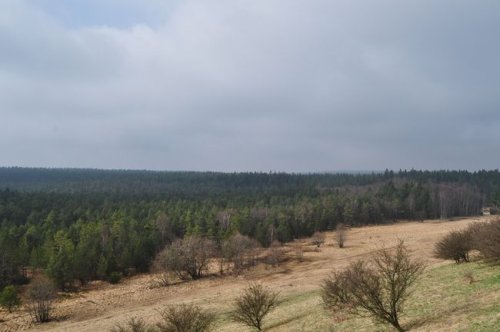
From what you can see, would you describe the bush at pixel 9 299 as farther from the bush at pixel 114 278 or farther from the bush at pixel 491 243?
the bush at pixel 491 243

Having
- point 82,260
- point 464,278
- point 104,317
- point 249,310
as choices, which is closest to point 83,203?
point 82,260

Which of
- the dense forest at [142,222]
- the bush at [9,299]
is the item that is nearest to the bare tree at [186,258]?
the dense forest at [142,222]

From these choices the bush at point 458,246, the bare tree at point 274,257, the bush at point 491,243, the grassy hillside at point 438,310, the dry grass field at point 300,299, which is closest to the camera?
the grassy hillside at point 438,310

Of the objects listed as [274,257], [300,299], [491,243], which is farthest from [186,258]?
[491,243]

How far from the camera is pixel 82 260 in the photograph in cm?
5975

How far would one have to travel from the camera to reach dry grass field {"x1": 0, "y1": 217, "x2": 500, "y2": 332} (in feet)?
63.3

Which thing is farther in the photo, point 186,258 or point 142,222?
point 142,222

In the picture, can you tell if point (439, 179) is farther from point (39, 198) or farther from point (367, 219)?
point (39, 198)

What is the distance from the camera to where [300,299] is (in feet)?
116

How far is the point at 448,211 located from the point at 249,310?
128 metres

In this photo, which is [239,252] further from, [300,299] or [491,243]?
[491,243]

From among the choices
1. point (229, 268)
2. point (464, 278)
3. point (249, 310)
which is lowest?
point (229, 268)

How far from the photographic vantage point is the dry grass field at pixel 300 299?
19.3m

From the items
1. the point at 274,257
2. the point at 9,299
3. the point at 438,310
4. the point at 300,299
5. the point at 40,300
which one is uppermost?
the point at 438,310
